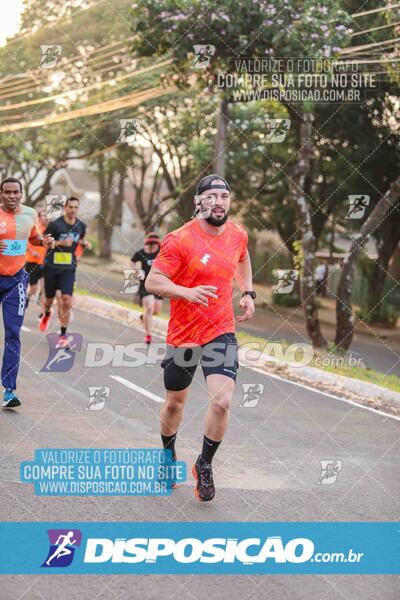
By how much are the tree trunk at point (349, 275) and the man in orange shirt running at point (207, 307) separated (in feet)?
36.1

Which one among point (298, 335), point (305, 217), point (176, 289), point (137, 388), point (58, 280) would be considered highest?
point (176, 289)

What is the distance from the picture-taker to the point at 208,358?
267 inches

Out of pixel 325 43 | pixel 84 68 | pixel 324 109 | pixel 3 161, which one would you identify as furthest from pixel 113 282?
pixel 325 43

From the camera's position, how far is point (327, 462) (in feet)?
26.8

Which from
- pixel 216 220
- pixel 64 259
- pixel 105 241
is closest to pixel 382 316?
pixel 64 259

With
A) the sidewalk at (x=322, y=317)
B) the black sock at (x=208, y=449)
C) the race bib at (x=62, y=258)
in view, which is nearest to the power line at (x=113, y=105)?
the sidewalk at (x=322, y=317)

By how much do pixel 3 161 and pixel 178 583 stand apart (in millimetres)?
46596

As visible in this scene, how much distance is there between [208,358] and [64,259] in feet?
25.2

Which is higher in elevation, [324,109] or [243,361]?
[324,109]

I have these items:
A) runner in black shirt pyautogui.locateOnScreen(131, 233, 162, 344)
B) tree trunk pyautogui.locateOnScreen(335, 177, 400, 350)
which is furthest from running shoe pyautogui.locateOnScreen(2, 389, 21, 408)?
tree trunk pyautogui.locateOnScreen(335, 177, 400, 350)

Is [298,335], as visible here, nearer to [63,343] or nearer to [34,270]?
[34,270]

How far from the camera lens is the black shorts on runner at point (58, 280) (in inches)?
562

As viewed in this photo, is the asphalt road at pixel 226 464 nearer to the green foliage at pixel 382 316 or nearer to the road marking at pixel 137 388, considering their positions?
the road marking at pixel 137 388

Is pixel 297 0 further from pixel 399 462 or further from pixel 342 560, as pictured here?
pixel 342 560
